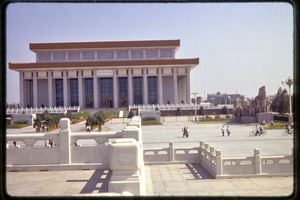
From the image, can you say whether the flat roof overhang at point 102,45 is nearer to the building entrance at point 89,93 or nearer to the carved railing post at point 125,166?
the building entrance at point 89,93

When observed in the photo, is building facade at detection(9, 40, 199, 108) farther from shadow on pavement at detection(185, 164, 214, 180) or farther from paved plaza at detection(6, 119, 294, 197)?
shadow on pavement at detection(185, 164, 214, 180)

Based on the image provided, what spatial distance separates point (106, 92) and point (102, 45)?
40.3 ft

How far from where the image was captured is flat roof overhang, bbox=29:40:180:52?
205ft

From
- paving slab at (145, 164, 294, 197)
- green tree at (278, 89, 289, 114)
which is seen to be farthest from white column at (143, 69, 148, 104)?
paving slab at (145, 164, 294, 197)

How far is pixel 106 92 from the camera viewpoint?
62.5 metres

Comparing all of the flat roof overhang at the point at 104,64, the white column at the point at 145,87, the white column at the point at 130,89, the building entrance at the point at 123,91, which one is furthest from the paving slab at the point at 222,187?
the building entrance at the point at 123,91

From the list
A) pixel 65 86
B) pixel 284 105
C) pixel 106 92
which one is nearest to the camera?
Result: pixel 284 105

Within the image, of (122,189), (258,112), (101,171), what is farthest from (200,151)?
(258,112)

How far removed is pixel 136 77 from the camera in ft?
206

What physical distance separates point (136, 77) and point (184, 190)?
179 ft

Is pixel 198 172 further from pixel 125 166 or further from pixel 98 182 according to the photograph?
pixel 125 166

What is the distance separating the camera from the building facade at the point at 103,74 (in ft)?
189

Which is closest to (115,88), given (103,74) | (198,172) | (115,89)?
(115,89)

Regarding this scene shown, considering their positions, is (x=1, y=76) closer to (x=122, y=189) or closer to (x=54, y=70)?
(x=122, y=189)
